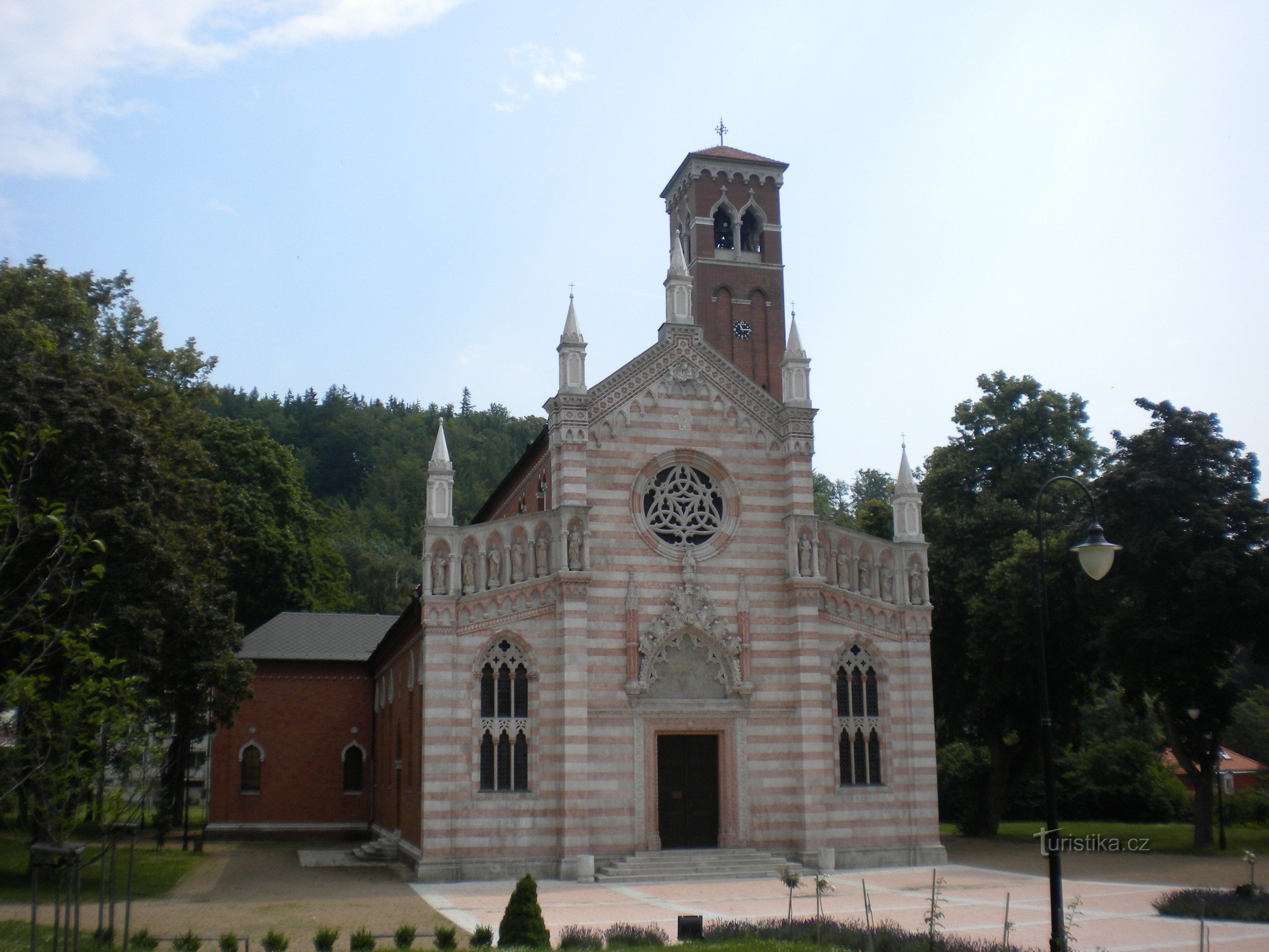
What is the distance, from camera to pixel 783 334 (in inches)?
1657

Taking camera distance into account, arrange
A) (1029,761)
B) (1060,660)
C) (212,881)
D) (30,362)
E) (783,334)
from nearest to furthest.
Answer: (30,362) < (212,881) < (1060,660) < (783,334) < (1029,761)

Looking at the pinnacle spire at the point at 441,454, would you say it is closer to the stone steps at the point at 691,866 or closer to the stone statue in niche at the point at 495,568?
the stone statue in niche at the point at 495,568

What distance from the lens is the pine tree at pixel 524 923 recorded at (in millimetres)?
17453

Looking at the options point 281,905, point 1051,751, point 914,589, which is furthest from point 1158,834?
point 281,905

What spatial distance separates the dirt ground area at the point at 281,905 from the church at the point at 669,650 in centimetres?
223

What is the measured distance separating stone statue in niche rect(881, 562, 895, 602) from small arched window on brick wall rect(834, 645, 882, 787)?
181 centimetres

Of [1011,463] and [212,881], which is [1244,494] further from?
[212,881]

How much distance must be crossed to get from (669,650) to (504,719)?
4884 millimetres

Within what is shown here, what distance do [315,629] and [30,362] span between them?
2574 centimetres

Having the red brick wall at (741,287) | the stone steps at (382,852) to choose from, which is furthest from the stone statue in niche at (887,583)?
the stone steps at (382,852)

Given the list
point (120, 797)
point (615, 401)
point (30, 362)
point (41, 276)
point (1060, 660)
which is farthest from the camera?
point (1060, 660)

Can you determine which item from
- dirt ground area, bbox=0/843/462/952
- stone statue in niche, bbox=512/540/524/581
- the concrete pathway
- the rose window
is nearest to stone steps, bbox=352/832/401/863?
dirt ground area, bbox=0/843/462/952

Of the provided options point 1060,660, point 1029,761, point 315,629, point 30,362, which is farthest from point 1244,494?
point 315,629

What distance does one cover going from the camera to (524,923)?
1761 cm
